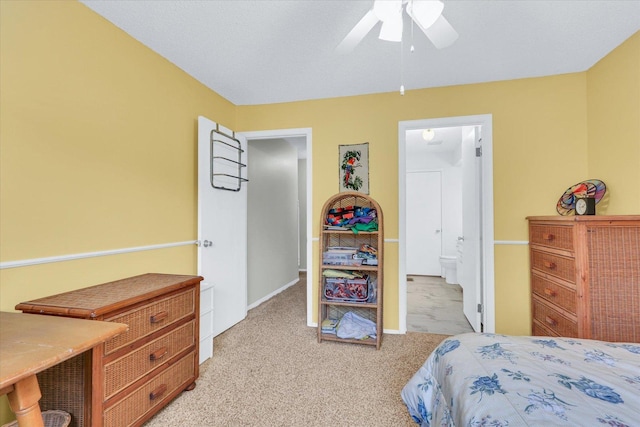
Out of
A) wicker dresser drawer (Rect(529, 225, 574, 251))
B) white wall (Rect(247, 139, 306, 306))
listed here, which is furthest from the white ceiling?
wicker dresser drawer (Rect(529, 225, 574, 251))

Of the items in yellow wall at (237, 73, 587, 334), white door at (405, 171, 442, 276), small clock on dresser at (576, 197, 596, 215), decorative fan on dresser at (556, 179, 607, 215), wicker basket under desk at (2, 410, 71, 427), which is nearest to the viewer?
wicker basket under desk at (2, 410, 71, 427)

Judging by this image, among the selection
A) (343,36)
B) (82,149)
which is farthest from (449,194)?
(82,149)

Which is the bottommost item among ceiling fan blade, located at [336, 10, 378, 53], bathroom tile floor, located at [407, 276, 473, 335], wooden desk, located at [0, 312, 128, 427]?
bathroom tile floor, located at [407, 276, 473, 335]

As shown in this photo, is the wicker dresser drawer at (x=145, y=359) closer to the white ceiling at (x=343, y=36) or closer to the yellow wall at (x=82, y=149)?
the yellow wall at (x=82, y=149)

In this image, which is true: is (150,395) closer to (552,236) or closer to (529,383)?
(529,383)

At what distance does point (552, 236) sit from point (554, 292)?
16.7 inches

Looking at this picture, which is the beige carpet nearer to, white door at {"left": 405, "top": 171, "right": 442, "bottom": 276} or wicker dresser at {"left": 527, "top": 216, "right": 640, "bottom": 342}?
wicker dresser at {"left": 527, "top": 216, "right": 640, "bottom": 342}

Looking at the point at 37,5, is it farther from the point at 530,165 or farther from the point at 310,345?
the point at 530,165

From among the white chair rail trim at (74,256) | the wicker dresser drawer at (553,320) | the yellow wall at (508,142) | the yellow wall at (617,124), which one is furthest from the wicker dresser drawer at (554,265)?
the white chair rail trim at (74,256)

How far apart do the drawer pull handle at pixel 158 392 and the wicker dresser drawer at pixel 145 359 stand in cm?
13

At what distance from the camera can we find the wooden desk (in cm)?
74

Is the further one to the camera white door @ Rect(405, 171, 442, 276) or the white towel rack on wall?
white door @ Rect(405, 171, 442, 276)

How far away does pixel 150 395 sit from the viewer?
152cm

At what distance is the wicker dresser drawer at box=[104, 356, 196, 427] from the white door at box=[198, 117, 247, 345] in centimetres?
57
